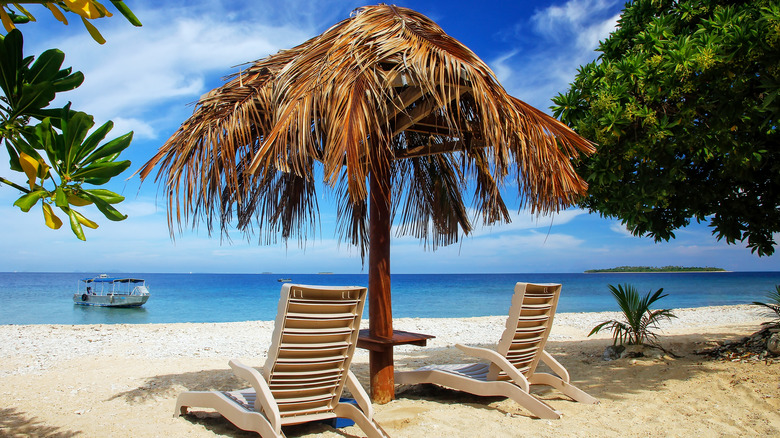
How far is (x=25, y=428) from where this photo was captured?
3379mm

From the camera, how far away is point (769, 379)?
4.30 meters

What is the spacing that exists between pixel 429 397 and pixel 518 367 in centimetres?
82

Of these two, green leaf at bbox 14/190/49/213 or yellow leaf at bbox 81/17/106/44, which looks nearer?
green leaf at bbox 14/190/49/213

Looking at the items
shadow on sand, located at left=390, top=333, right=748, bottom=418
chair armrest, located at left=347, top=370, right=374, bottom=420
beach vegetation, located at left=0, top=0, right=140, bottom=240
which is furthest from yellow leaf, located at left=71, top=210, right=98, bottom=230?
shadow on sand, located at left=390, top=333, right=748, bottom=418

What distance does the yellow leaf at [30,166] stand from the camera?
62.6 inches

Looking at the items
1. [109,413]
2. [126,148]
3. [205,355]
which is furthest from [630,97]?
[205,355]

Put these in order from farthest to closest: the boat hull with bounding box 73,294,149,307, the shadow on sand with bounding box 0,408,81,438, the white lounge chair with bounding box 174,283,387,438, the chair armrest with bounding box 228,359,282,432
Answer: the boat hull with bounding box 73,294,149,307, the shadow on sand with bounding box 0,408,81,438, the white lounge chair with bounding box 174,283,387,438, the chair armrest with bounding box 228,359,282,432

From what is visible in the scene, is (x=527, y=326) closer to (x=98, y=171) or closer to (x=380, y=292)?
(x=380, y=292)

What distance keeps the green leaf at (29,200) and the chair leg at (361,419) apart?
2138 mm

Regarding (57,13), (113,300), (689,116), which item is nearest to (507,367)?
(689,116)

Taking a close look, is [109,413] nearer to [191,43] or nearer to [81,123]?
[81,123]

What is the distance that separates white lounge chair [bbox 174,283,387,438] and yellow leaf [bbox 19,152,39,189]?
1.38 m

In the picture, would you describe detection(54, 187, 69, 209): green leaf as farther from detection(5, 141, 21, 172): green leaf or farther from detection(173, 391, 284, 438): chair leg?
detection(173, 391, 284, 438): chair leg

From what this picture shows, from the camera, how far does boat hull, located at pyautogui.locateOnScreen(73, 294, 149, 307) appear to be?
23.8 m
